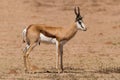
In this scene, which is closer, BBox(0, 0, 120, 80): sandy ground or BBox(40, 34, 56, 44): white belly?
BBox(40, 34, 56, 44): white belly

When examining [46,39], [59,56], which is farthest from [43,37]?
[59,56]

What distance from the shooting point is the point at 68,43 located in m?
21.6

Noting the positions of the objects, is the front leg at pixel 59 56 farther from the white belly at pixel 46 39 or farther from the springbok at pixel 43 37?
the white belly at pixel 46 39

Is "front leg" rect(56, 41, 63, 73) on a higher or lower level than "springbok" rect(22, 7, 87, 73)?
lower

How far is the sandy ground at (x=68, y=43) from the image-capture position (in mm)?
13398

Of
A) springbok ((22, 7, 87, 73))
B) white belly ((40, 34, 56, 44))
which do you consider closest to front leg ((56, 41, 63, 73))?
springbok ((22, 7, 87, 73))

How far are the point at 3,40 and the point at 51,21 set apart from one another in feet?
20.6

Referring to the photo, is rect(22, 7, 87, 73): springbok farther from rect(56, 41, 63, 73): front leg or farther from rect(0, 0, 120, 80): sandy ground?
rect(0, 0, 120, 80): sandy ground

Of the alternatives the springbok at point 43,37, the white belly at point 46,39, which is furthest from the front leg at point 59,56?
the white belly at point 46,39

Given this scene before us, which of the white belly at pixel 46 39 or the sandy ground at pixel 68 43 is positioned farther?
the sandy ground at pixel 68 43

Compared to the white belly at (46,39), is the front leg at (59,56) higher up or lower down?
lower down

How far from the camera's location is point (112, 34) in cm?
2459

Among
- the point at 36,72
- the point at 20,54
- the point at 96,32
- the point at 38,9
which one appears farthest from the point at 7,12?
the point at 36,72

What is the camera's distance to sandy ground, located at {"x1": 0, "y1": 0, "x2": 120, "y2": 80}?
13.4 metres
